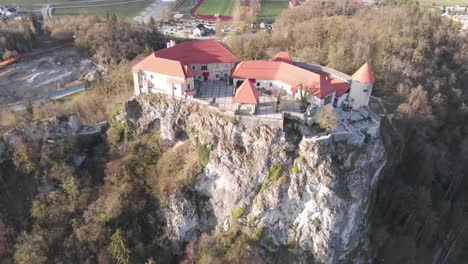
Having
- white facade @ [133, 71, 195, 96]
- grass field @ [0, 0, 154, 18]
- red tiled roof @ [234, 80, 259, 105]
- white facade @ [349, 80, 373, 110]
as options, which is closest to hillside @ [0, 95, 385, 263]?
white facade @ [133, 71, 195, 96]

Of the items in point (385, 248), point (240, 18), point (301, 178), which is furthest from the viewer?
point (240, 18)

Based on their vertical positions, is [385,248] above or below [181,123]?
below

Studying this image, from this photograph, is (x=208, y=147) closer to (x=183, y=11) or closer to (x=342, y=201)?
(x=342, y=201)

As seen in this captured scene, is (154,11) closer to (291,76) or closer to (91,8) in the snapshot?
(91,8)

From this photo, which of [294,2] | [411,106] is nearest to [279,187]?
[411,106]

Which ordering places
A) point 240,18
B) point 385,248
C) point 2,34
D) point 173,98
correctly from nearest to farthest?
point 173,98 < point 385,248 < point 2,34 < point 240,18

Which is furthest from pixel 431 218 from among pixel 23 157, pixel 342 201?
pixel 23 157

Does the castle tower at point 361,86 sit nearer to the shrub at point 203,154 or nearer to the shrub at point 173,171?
the shrub at point 203,154
